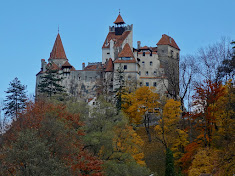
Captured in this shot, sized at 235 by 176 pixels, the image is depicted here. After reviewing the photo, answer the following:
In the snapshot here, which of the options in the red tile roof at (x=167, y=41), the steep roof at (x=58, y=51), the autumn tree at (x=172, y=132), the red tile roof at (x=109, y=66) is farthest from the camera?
the steep roof at (x=58, y=51)

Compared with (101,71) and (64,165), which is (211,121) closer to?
(64,165)

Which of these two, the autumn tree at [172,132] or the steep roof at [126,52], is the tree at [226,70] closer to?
the autumn tree at [172,132]

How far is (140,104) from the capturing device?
6184 cm

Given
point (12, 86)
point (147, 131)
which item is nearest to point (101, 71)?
point (12, 86)

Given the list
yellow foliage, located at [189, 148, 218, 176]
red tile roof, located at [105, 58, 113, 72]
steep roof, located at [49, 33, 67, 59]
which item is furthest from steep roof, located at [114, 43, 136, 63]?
yellow foliage, located at [189, 148, 218, 176]

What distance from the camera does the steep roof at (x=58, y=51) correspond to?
95625 millimetres

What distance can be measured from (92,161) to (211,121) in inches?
592

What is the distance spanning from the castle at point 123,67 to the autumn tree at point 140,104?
50.1 ft

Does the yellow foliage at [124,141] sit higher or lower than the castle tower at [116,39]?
lower

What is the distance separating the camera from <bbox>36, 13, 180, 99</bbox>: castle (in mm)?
81125

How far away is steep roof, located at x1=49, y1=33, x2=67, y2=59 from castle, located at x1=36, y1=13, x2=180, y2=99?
4066 mm

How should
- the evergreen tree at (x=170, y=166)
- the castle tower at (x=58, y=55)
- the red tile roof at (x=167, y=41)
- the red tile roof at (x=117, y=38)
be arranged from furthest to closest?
the castle tower at (x=58, y=55) < the red tile roof at (x=117, y=38) < the red tile roof at (x=167, y=41) < the evergreen tree at (x=170, y=166)

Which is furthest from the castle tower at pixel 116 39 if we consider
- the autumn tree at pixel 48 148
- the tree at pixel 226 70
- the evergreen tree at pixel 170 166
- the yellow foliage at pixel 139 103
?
the autumn tree at pixel 48 148

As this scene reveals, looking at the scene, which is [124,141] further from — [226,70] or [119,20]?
[119,20]
